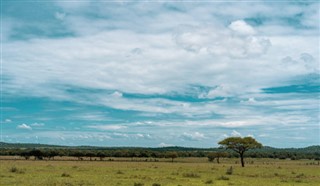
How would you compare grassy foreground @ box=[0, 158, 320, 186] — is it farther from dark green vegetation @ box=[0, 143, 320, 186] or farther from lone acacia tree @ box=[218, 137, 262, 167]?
lone acacia tree @ box=[218, 137, 262, 167]

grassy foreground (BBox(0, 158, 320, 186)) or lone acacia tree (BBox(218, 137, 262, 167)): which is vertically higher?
lone acacia tree (BBox(218, 137, 262, 167))

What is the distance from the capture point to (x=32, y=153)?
147 metres

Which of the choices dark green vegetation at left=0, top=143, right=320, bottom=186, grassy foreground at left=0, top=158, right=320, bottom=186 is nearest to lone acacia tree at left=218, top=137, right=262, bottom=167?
dark green vegetation at left=0, top=143, right=320, bottom=186

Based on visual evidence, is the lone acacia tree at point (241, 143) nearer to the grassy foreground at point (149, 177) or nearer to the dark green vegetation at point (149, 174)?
the dark green vegetation at point (149, 174)

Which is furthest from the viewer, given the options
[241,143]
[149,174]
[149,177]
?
[241,143]

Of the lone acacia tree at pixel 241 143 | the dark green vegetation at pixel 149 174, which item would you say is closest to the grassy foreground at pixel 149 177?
the dark green vegetation at pixel 149 174

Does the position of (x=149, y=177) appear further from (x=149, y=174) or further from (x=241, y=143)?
(x=241, y=143)

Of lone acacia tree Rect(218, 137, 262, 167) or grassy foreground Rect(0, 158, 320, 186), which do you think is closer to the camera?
grassy foreground Rect(0, 158, 320, 186)

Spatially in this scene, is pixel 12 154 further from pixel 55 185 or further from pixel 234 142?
pixel 55 185

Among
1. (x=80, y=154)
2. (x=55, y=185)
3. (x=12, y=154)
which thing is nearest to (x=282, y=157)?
(x=80, y=154)

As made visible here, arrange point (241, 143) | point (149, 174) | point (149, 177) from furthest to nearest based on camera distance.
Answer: point (241, 143)
point (149, 174)
point (149, 177)

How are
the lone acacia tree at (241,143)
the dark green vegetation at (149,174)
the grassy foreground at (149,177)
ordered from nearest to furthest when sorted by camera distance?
the grassy foreground at (149,177) → the dark green vegetation at (149,174) → the lone acacia tree at (241,143)

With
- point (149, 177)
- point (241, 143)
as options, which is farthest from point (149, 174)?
point (241, 143)

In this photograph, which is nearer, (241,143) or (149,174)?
(149,174)
